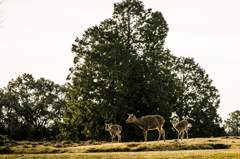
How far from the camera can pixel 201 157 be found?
12977 mm

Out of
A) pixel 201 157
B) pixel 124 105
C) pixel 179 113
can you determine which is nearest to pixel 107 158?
pixel 201 157

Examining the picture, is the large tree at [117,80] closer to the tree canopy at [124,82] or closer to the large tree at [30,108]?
the tree canopy at [124,82]

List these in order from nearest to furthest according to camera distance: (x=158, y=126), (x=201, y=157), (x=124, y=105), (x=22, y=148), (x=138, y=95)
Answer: (x=201, y=157)
(x=22, y=148)
(x=158, y=126)
(x=124, y=105)
(x=138, y=95)

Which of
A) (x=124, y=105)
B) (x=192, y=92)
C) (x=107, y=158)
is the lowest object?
(x=107, y=158)

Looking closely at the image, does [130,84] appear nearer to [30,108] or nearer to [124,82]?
[124,82]

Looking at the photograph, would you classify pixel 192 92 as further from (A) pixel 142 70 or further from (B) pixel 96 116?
(B) pixel 96 116

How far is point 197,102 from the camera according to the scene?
41.8m

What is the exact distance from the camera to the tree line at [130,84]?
33.3 m

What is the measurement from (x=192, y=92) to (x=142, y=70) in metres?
11.7

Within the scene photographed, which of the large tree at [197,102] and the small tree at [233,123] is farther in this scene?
the small tree at [233,123]

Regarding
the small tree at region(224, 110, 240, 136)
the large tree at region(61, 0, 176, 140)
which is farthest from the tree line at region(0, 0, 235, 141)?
the small tree at region(224, 110, 240, 136)

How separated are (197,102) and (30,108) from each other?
3340 cm

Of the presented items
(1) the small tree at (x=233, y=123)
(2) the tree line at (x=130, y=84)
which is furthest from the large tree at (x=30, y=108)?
(1) the small tree at (x=233, y=123)

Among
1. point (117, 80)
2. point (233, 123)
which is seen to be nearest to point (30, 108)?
point (117, 80)
